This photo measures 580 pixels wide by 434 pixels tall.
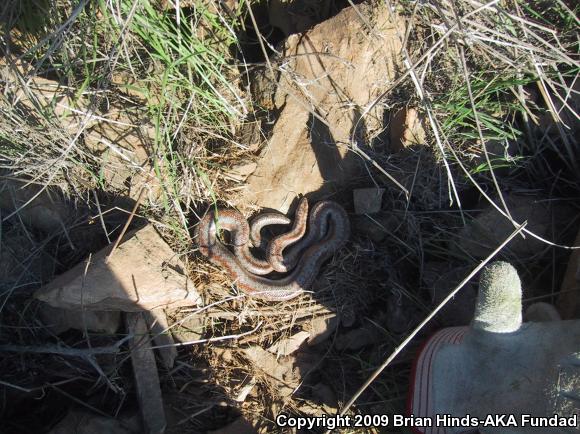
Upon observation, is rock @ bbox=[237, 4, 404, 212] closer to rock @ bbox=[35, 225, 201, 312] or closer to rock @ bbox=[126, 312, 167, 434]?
rock @ bbox=[35, 225, 201, 312]

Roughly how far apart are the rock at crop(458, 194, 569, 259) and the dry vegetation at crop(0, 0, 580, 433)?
4 cm

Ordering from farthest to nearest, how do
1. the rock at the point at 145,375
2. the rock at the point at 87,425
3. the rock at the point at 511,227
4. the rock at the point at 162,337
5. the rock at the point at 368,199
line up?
the rock at the point at 368,199, the rock at the point at 511,227, the rock at the point at 162,337, the rock at the point at 145,375, the rock at the point at 87,425

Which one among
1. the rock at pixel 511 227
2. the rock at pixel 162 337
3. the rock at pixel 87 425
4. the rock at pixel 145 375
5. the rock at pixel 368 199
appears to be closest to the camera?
the rock at pixel 87 425

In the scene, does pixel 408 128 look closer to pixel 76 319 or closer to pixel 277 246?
pixel 277 246

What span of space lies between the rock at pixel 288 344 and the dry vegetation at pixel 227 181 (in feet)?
0.16

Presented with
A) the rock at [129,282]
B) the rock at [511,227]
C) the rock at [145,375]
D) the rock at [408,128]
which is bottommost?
the rock at [145,375]

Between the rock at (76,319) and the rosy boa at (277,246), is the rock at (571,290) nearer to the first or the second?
the rosy boa at (277,246)

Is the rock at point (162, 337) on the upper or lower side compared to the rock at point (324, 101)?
lower

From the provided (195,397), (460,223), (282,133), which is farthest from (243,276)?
(460,223)

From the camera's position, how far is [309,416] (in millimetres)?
3307

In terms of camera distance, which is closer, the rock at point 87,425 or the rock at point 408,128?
the rock at point 87,425

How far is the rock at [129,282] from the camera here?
2.95 m

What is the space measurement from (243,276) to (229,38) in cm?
179

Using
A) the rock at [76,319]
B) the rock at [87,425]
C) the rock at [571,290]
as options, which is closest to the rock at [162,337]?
the rock at [76,319]
